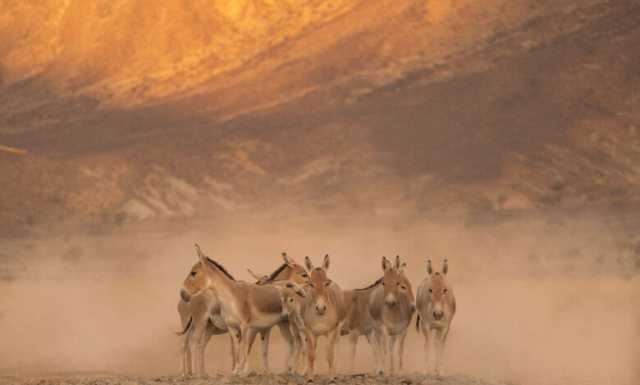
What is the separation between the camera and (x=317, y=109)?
9381 cm

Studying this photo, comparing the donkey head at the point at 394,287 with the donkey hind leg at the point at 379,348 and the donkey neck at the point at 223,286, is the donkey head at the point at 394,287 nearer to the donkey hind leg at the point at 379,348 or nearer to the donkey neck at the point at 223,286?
the donkey hind leg at the point at 379,348

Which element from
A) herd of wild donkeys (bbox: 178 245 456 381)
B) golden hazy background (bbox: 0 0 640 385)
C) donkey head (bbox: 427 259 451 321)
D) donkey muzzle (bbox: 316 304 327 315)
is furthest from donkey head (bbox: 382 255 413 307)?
golden hazy background (bbox: 0 0 640 385)

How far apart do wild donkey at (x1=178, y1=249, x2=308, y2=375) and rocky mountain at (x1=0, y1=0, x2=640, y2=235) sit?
4881cm

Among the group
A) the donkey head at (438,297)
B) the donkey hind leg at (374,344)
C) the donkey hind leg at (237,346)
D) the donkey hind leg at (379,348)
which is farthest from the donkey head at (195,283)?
the donkey head at (438,297)

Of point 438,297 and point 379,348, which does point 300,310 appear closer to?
point 379,348

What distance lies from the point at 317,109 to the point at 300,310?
7156 centimetres

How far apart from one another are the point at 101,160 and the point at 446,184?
63.9 feet

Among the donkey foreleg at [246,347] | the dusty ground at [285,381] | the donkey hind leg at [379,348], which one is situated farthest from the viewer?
the donkey hind leg at [379,348]

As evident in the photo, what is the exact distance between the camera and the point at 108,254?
73.6m

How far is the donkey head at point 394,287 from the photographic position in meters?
23.7

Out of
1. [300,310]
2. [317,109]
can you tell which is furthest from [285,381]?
[317,109]

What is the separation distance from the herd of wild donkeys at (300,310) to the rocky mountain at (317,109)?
4853 centimetres

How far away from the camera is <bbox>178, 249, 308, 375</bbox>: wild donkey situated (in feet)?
75.7

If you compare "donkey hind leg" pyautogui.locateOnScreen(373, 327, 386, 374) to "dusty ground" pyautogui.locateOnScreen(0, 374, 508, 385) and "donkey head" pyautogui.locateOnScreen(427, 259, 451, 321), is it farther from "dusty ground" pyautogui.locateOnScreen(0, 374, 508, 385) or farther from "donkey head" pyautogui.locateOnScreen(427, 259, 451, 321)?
"dusty ground" pyautogui.locateOnScreen(0, 374, 508, 385)
